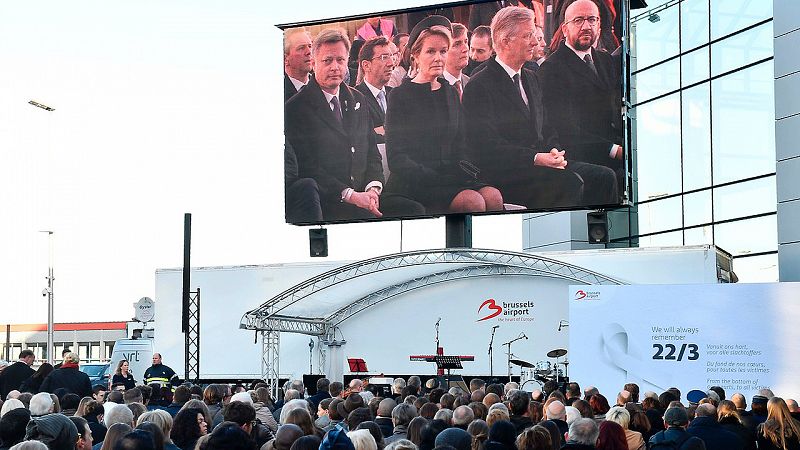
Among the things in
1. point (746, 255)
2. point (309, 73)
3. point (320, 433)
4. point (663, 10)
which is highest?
point (663, 10)

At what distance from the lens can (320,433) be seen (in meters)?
10.2

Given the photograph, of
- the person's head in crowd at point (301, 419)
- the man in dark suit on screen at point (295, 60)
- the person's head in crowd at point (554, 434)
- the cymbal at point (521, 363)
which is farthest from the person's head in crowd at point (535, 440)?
the man in dark suit on screen at point (295, 60)

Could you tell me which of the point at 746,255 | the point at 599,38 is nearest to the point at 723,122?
the point at 746,255

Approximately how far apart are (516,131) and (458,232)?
323 centimetres

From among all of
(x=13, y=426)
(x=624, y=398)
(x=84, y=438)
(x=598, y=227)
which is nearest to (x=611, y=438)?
(x=84, y=438)

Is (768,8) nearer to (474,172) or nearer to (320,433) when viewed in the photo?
(474,172)

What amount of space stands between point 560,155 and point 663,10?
874cm

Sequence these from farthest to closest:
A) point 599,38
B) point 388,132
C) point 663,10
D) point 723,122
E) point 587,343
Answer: point 663,10 → point 723,122 → point 388,132 → point 599,38 → point 587,343

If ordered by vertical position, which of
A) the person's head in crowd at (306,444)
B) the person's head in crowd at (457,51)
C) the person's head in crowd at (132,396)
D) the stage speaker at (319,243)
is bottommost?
the person's head in crowd at (132,396)

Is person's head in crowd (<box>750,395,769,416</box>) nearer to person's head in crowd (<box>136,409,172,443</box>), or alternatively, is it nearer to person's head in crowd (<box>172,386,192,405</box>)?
person's head in crowd (<box>172,386,192,405</box>)

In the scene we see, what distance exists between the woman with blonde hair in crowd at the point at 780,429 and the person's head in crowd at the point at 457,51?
1951cm

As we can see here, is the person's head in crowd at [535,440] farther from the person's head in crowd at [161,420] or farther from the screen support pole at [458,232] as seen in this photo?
the screen support pole at [458,232]

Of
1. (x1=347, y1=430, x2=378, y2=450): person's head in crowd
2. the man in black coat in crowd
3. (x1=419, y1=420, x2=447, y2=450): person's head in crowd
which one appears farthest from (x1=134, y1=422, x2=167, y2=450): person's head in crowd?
the man in black coat in crowd

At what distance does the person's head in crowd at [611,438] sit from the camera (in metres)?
8.42
